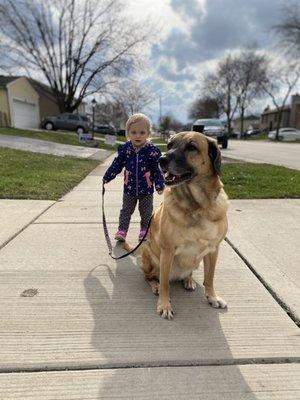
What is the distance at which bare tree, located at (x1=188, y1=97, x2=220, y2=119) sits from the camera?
7972cm

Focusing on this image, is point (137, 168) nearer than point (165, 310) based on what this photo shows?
No

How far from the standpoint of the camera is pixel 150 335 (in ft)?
8.35

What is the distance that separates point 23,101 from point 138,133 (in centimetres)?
3366

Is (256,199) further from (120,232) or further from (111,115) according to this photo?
(111,115)

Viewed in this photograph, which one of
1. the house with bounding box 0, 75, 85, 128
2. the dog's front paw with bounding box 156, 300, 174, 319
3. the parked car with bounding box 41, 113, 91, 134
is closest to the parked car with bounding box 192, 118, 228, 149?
the parked car with bounding box 41, 113, 91, 134

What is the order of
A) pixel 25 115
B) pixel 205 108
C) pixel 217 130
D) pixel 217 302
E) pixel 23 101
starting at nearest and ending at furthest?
pixel 217 302 < pixel 217 130 < pixel 23 101 < pixel 25 115 < pixel 205 108

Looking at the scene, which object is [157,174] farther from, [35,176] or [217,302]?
[35,176]

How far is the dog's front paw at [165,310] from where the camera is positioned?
2.78m

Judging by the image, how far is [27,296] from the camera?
2996 mm

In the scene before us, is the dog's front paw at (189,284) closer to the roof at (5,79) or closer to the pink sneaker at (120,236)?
the pink sneaker at (120,236)

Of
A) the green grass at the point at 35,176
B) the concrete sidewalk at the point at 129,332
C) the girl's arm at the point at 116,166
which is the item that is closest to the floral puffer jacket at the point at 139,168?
the girl's arm at the point at 116,166

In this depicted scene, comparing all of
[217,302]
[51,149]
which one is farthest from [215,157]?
[51,149]

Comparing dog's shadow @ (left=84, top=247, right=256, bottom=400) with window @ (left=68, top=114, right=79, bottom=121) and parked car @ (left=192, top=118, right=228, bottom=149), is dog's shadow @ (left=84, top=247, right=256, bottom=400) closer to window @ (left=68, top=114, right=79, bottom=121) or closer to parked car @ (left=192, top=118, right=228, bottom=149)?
parked car @ (left=192, top=118, right=228, bottom=149)

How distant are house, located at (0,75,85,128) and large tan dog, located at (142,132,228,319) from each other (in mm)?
29303
